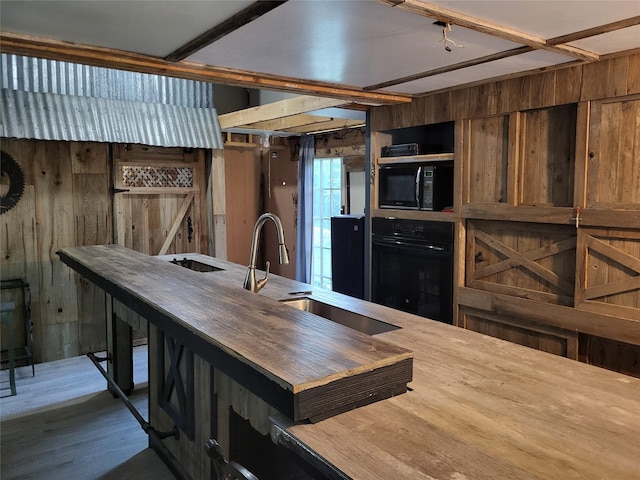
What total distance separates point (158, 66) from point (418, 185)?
211 cm

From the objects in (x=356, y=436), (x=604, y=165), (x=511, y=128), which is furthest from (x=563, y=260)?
(x=356, y=436)

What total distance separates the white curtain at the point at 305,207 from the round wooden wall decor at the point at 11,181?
323 cm

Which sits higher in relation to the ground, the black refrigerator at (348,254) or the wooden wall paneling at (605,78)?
the wooden wall paneling at (605,78)

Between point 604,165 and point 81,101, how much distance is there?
4.55m

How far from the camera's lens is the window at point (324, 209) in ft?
21.4

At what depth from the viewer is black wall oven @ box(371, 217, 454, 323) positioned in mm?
3832

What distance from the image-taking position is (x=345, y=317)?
2.60 m

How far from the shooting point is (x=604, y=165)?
2.89 meters

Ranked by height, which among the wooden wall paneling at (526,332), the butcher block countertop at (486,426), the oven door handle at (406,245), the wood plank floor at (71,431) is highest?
the oven door handle at (406,245)

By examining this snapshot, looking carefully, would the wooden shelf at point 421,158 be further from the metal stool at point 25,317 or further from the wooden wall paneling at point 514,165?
the metal stool at point 25,317

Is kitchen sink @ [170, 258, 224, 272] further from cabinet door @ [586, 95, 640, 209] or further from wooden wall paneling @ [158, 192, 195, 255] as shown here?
cabinet door @ [586, 95, 640, 209]

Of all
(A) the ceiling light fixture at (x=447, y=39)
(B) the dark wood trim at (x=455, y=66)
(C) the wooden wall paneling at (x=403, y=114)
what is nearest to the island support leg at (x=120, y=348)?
(B) the dark wood trim at (x=455, y=66)

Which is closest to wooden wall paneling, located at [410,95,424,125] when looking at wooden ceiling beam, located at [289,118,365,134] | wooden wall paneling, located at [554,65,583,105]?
wooden wall paneling, located at [554,65,583,105]

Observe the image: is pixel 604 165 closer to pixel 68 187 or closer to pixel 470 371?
pixel 470 371
